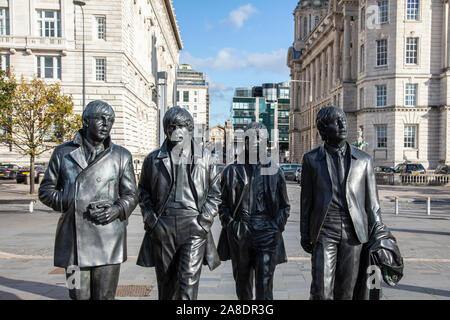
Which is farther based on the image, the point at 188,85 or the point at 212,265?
the point at 188,85

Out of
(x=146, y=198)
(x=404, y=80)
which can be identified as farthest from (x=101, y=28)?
(x=146, y=198)

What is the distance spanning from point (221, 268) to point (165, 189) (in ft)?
13.0

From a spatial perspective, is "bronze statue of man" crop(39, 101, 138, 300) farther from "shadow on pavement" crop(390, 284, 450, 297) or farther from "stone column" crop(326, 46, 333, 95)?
"stone column" crop(326, 46, 333, 95)

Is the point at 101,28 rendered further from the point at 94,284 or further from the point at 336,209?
the point at 336,209

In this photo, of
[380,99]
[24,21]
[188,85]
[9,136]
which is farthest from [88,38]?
[188,85]

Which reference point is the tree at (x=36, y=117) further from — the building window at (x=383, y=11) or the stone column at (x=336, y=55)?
the stone column at (x=336, y=55)

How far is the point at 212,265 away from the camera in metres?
4.51

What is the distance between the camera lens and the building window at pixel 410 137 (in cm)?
4138

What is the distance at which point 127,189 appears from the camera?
4.23 metres

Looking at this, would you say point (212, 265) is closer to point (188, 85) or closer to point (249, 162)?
point (249, 162)

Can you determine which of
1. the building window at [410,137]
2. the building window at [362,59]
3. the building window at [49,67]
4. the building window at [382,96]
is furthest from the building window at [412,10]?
the building window at [49,67]

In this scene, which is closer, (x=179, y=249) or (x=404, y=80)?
(x=179, y=249)

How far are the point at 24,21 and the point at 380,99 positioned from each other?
1300 inches

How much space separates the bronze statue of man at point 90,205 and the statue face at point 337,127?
6.71 ft
